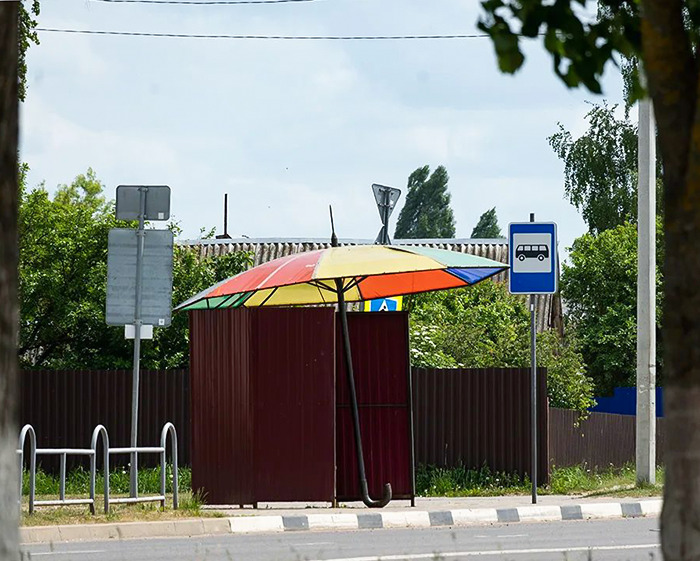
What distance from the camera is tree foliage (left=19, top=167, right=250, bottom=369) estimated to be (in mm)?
22125

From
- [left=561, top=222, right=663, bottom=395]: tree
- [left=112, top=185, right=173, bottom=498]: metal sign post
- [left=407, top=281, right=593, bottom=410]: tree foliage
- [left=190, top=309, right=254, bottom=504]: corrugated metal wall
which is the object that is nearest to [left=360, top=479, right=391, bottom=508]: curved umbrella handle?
[left=190, top=309, right=254, bottom=504]: corrugated metal wall

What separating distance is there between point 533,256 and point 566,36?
9.96m

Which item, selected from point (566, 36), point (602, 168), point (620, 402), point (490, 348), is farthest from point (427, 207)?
point (566, 36)

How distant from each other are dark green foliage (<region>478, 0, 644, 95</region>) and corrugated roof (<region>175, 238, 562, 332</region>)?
3526 cm

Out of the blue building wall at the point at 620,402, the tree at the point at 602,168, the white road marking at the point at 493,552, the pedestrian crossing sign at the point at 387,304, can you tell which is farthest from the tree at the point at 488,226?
the white road marking at the point at 493,552

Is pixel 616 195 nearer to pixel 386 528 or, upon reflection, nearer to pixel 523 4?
pixel 386 528

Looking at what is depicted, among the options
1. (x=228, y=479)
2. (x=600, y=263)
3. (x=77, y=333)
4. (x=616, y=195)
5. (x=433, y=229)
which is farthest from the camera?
(x=433, y=229)

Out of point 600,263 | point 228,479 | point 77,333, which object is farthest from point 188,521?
point 600,263

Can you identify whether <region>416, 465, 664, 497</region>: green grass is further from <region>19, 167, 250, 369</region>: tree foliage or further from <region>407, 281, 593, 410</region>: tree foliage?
<region>19, 167, 250, 369</region>: tree foliage

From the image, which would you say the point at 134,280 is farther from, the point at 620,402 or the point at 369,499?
the point at 620,402

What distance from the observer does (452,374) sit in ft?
62.0

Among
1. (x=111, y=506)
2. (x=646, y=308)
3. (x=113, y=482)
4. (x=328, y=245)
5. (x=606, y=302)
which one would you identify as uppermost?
(x=328, y=245)

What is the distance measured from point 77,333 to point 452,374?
6789mm

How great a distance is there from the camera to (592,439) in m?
23.0
